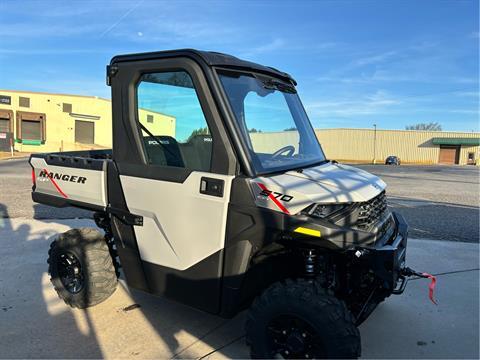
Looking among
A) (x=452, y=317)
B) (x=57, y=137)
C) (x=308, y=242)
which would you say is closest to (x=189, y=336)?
(x=308, y=242)

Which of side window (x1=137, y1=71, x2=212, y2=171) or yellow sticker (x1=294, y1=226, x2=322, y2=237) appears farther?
side window (x1=137, y1=71, x2=212, y2=171)

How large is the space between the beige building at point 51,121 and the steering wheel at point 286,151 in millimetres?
40494

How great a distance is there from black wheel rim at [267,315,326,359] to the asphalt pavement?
1.73 feet

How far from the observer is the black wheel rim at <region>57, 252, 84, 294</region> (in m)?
3.89

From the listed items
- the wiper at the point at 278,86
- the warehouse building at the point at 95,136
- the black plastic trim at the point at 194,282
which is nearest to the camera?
A: the black plastic trim at the point at 194,282

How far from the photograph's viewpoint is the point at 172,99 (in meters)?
3.14

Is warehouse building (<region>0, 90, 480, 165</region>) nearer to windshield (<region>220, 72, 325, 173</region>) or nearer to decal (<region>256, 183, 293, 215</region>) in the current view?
windshield (<region>220, 72, 325, 173</region>)

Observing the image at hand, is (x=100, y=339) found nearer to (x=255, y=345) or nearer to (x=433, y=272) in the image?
(x=255, y=345)

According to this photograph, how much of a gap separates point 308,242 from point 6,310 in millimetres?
3055

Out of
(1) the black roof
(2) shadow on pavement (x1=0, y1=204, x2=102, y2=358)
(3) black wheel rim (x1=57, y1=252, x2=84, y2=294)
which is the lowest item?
(2) shadow on pavement (x1=0, y1=204, x2=102, y2=358)

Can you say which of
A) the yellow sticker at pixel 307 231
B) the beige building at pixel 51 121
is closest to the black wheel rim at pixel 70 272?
the yellow sticker at pixel 307 231

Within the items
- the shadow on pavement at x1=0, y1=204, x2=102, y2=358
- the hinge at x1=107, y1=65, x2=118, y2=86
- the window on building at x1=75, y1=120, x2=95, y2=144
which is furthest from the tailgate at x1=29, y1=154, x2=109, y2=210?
the window on building at x1=75, y1=120, x2=95, y2=144

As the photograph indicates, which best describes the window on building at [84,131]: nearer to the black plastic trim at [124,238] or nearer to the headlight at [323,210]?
the black plastic trim at [124,238]

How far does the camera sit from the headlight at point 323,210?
262 centimetres
